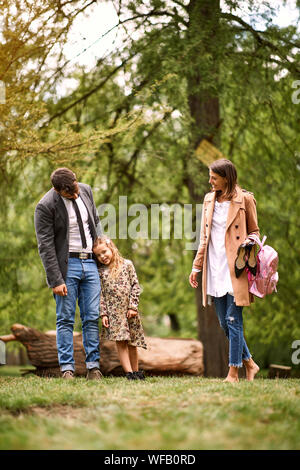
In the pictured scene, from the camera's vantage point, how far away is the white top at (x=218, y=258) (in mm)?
5068

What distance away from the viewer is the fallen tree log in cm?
746

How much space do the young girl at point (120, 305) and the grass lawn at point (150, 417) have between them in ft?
2.72

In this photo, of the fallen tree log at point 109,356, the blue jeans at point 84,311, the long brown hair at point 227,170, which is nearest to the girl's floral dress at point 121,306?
the blue jeans at point 84,311

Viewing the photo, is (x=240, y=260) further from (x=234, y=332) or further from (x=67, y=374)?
(x=67, y=374)

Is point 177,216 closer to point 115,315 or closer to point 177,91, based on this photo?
point 177,91

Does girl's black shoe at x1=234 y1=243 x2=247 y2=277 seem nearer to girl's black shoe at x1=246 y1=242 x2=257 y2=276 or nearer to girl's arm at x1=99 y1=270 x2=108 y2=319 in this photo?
girl's black shoe at x1=246 y1=242 x2=257 y2=276

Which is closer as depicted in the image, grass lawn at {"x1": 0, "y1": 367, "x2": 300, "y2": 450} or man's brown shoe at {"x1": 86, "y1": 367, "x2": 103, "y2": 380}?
grass lawn at {"x1": 0, "y1": 367, "x2": 300, "y2": 450}

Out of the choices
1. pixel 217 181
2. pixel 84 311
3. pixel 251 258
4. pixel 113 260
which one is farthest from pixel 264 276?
pixel 84 311

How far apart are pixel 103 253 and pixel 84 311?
0.61 meters

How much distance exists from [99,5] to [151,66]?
1.10 metres

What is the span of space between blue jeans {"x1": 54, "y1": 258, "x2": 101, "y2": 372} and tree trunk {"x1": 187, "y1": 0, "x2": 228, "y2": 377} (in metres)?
3.27

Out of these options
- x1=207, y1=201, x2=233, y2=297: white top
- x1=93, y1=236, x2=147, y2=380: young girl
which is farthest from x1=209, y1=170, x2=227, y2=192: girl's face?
x1=93, y1=236, x2=147, y2=380: young girl

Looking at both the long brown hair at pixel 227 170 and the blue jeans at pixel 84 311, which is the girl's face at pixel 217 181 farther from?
the blue jeans at pixel 84 311
